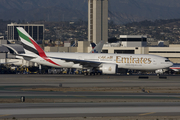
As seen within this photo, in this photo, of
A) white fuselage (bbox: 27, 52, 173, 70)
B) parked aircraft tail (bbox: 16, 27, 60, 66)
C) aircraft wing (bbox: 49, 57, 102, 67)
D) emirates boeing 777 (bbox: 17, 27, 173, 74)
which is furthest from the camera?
parked aircraft tail (bbox: 16, 27, 60, 66)

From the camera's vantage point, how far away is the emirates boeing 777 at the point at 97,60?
5519cm

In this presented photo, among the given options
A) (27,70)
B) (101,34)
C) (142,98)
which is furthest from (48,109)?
(101,34)

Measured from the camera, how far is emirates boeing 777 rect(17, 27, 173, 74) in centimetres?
5519

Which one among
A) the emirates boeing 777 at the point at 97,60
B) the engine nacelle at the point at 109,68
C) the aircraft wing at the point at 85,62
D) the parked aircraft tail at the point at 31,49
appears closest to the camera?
the engine nacelle at the point at 109,68

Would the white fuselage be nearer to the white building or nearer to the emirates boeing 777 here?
the emirates boeing 777

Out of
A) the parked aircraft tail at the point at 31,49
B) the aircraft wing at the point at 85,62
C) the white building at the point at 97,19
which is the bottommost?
the aircraft wing at the point at 85,62

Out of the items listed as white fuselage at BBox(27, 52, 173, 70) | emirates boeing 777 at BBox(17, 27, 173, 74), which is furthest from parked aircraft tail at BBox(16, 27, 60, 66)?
white fuselage at BBox(27, 52, 173, 70)

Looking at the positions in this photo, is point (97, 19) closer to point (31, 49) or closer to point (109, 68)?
point (31, 49)

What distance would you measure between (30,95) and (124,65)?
93.9 ft

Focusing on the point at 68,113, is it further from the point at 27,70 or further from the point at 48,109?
the point at 27,70

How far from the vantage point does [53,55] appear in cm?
5741

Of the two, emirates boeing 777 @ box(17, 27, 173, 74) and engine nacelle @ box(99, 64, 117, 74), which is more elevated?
emirates boeing 777 @ box(17, 27, 173, 74)

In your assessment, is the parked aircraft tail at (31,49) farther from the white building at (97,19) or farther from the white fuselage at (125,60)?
the white building at (97,19)

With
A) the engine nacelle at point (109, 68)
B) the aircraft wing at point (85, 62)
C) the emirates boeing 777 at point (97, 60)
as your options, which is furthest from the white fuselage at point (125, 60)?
the engine nacelle at point (109, 68)
